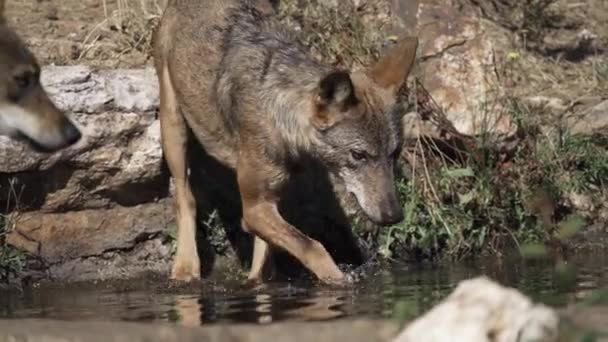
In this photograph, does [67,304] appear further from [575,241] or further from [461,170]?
[575,241]

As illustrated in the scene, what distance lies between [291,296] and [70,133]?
5.05ft

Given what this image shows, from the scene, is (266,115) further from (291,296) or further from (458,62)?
(458,62)

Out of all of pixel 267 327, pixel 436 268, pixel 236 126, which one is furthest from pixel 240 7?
pixel 267 327

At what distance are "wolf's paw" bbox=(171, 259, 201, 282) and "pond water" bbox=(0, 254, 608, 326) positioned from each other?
15 cm

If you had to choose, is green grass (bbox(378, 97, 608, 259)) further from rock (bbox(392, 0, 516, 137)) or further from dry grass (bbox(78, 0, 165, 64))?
dry grass (bbox(78, 0, 165, 64))

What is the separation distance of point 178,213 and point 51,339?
3.69 metres

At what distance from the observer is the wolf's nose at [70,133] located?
24.9 ft

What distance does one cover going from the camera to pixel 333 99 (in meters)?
7.77

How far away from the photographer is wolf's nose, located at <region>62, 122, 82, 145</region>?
759 centimetres

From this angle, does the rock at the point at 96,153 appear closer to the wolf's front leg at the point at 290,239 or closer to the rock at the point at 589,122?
the wolf's front leg at the point at 290,239

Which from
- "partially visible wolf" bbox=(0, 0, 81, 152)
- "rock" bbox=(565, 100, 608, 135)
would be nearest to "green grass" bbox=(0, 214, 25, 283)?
"partially visible wolf" bbox=(0, 0, 81, 152)

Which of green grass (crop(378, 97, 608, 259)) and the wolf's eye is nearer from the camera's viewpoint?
the wolf's eye

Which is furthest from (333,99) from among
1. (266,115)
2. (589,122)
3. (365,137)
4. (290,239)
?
(589,122)

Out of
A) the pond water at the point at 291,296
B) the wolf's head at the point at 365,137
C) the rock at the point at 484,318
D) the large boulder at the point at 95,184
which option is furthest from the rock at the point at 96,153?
the rock at the point at 484,318
